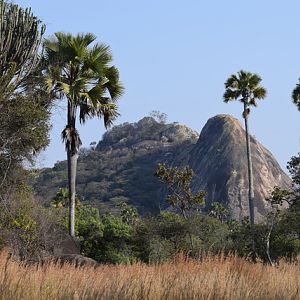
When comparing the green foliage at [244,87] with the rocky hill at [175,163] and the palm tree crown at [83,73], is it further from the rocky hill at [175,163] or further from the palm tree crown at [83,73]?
the rocky hill at [175,163]

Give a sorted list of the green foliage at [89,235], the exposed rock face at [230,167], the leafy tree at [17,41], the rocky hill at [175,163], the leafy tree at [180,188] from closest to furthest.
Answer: the leafy tree at [17,41], the green foliage at [89,235], the leafy tree at [180,188], the exposed rock face at [230,167], the rocky hill at [175,163]

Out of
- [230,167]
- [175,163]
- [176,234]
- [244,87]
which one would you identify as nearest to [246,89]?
[244,87]

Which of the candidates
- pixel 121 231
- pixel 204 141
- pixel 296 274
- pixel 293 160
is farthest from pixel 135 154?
pixel 296 274

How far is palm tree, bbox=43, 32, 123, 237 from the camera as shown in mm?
27312

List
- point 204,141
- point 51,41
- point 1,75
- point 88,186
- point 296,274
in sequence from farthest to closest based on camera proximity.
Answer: point 204,141 < point 88,186 < point 51,41 < point 1,75 < point 296,274

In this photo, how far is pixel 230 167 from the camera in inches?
4528

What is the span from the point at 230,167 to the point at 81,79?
291 feet

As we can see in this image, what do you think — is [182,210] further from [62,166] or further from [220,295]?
[62,166]

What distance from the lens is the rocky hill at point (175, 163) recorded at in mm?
110875

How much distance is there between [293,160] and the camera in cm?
4116

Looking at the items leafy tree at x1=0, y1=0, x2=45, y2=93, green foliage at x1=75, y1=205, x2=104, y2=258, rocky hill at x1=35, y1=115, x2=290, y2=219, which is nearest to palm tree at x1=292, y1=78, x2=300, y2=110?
green foliage at x1=75, y1=205, x2=104, y2=258

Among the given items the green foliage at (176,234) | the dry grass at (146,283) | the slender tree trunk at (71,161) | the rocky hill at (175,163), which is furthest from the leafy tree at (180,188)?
the rocky hill at (175,163)

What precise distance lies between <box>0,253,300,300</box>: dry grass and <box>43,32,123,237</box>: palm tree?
15.5m

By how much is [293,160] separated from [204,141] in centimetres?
8519
